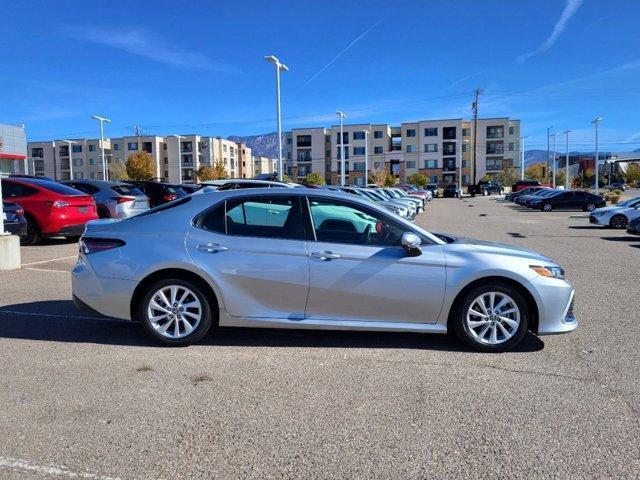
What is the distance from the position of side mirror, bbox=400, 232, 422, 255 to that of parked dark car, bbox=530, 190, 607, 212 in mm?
34953

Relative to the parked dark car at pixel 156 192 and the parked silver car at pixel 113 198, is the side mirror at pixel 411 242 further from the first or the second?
the parked dark car at pixel 156 192

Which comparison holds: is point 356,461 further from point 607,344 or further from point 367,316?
point 607,344

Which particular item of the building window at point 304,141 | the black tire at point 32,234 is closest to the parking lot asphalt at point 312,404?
the black tire at point 32,234

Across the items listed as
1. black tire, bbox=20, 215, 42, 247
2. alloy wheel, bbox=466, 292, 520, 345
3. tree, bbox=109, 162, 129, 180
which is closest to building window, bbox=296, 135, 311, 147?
tree, bbox=109, 162, 129, 180

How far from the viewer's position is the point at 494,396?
4.31 meters

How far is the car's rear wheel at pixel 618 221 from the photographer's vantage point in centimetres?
2078

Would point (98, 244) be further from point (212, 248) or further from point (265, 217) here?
point (265, 217)

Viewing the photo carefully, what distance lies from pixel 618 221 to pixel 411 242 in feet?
61.4

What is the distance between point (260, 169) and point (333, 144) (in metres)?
53.4

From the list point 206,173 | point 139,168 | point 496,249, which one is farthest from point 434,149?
point 496,249

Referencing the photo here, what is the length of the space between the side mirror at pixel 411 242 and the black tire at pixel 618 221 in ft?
60.5

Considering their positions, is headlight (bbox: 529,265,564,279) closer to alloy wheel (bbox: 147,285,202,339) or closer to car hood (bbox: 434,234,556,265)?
car hood (bbox: 434,234,556,265)

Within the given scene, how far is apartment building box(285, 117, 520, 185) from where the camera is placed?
109m

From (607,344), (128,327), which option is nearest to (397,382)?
(607,344)
